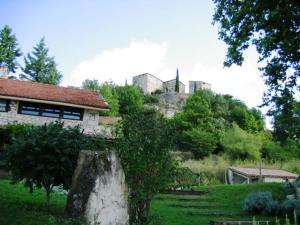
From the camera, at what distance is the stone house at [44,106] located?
2906cm

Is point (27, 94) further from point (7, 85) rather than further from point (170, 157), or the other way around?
point (170, 157)

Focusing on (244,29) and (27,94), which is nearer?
(244,29)

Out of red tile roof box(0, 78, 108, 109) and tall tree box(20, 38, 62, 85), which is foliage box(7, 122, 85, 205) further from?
tall tree box(20, 38, 62, 85)

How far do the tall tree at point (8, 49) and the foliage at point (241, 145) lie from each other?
3254 cm

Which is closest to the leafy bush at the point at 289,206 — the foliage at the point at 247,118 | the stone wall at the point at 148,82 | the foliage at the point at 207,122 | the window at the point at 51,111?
the window at the point at 51,111

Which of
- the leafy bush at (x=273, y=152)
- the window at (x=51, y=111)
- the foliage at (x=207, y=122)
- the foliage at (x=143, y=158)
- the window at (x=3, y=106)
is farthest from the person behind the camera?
the foliage at (x=207, y=122)

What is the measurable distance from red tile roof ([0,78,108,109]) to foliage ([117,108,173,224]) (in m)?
20.3

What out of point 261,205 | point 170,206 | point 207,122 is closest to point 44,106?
point 170,206

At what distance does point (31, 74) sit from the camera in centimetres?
5944

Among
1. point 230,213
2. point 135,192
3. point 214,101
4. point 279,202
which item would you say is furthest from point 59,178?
point 214,101

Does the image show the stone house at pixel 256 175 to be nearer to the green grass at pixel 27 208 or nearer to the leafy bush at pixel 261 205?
the leafy bush at pixel 261 205

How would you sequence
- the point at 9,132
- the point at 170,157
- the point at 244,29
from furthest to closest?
the point at 9,132
the point at 244,29
the point at 170,157

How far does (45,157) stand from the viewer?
425 inches

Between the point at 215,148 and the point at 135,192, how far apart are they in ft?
131
